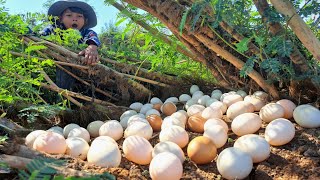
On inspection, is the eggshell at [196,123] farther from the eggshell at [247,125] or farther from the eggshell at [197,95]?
the eggshell at [197,95]

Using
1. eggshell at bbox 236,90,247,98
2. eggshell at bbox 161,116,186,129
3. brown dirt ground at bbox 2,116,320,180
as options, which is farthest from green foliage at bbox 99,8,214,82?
brown dirt ground at bbox 2,116,320,180

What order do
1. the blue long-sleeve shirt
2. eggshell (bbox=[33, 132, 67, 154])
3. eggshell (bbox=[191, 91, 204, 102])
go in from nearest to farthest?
1. eggshell (bbox=[33, 132, 67, 154])
2. eggshell (bbox=[191, 91, 204, 102])
3. the blue long-sleeve shirt

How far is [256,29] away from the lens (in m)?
1.76

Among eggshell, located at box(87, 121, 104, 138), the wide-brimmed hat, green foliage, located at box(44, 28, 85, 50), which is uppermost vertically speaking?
the wide-brimmed hat

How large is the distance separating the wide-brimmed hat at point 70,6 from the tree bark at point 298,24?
2341mm

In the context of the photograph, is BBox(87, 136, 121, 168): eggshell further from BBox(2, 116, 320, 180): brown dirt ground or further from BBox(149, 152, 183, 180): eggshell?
BBox(149, 152, 183, 180): eggshell

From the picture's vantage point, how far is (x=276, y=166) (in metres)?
1.44

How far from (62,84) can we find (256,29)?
4.94ft

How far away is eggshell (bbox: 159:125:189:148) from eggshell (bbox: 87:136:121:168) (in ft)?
0.93

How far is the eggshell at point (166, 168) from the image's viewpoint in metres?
1.31

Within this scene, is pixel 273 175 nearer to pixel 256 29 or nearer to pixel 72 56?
pixel 256 29

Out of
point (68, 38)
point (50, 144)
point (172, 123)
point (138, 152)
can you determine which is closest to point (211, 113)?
point (172, 123)

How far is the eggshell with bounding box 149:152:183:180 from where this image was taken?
131 cm

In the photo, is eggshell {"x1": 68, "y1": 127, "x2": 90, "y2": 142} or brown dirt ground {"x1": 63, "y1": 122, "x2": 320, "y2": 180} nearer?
brown dirt ground {"x1": 63, "y1": 122, "x2": 320, "y2": 180}
